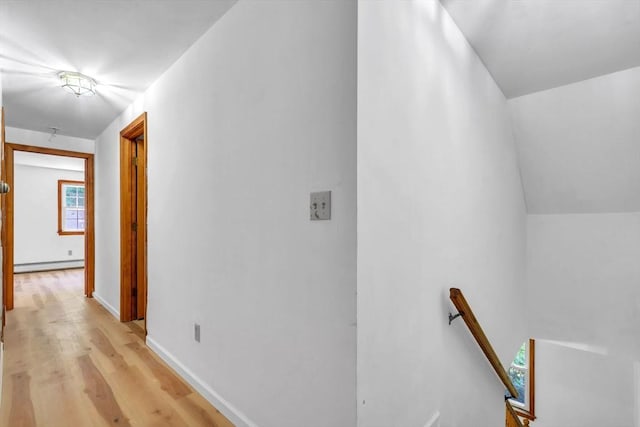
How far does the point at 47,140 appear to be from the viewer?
13.6ft

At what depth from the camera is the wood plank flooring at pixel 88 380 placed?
5.77ft

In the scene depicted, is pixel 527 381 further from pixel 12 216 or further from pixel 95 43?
pixel 12 216

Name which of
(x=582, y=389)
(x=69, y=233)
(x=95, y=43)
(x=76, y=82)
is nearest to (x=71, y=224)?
(x=69, y=233)

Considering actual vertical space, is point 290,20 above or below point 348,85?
above

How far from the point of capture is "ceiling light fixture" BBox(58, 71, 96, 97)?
2576 mm

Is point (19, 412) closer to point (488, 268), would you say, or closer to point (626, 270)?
point (488, 268)

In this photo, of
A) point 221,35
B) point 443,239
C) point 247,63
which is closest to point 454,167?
point 443,239

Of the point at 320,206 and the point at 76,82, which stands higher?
the point at 76,82

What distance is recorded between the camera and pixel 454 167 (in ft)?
6.54

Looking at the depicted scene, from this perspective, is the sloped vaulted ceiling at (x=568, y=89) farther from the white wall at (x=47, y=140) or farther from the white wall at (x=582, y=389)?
the white wall at (x=47, y=140)

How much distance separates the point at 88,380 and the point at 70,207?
21.8 ft

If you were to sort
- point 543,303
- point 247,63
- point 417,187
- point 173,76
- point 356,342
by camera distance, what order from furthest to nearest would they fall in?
point 543,303
point 173,76
point 247,63
point 417,187
point 356,342

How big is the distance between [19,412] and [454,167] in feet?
9.95

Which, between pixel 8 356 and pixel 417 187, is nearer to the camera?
pixel 417 187
